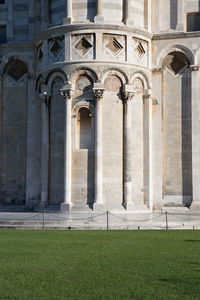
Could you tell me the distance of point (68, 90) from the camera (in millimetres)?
32344

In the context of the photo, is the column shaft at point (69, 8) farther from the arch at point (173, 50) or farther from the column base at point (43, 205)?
the column base at point (43, 205)

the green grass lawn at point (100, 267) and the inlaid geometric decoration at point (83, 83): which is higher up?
the inlaid geometric decoration at point (83, 83)

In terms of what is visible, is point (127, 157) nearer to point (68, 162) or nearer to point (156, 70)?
point (68, 162)

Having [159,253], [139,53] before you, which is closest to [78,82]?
[139,53]

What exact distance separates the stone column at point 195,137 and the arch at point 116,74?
4559mm

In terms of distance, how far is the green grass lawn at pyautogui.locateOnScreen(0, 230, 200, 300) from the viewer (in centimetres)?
1180

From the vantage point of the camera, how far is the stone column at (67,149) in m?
31.8

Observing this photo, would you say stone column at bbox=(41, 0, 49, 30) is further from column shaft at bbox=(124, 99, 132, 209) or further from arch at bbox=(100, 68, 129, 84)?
column shaft at bbox=(124, 99, 132, 209)

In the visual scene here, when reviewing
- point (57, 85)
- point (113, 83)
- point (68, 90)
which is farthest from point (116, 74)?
point (57, 85)

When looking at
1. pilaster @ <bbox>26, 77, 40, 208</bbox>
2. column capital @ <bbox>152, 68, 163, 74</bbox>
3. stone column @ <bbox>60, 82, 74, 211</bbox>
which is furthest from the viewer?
pilaster @ <bbox>26, 77, 40, 208</bbox>

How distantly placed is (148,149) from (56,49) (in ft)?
26.0

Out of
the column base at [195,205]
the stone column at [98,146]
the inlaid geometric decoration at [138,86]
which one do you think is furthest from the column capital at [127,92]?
the column base at [195,205]

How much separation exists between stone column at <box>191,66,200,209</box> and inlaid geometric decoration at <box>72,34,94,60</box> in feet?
21.3

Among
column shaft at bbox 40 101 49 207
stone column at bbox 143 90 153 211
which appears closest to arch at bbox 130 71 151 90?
stone column at bbox 143 90 153 211
